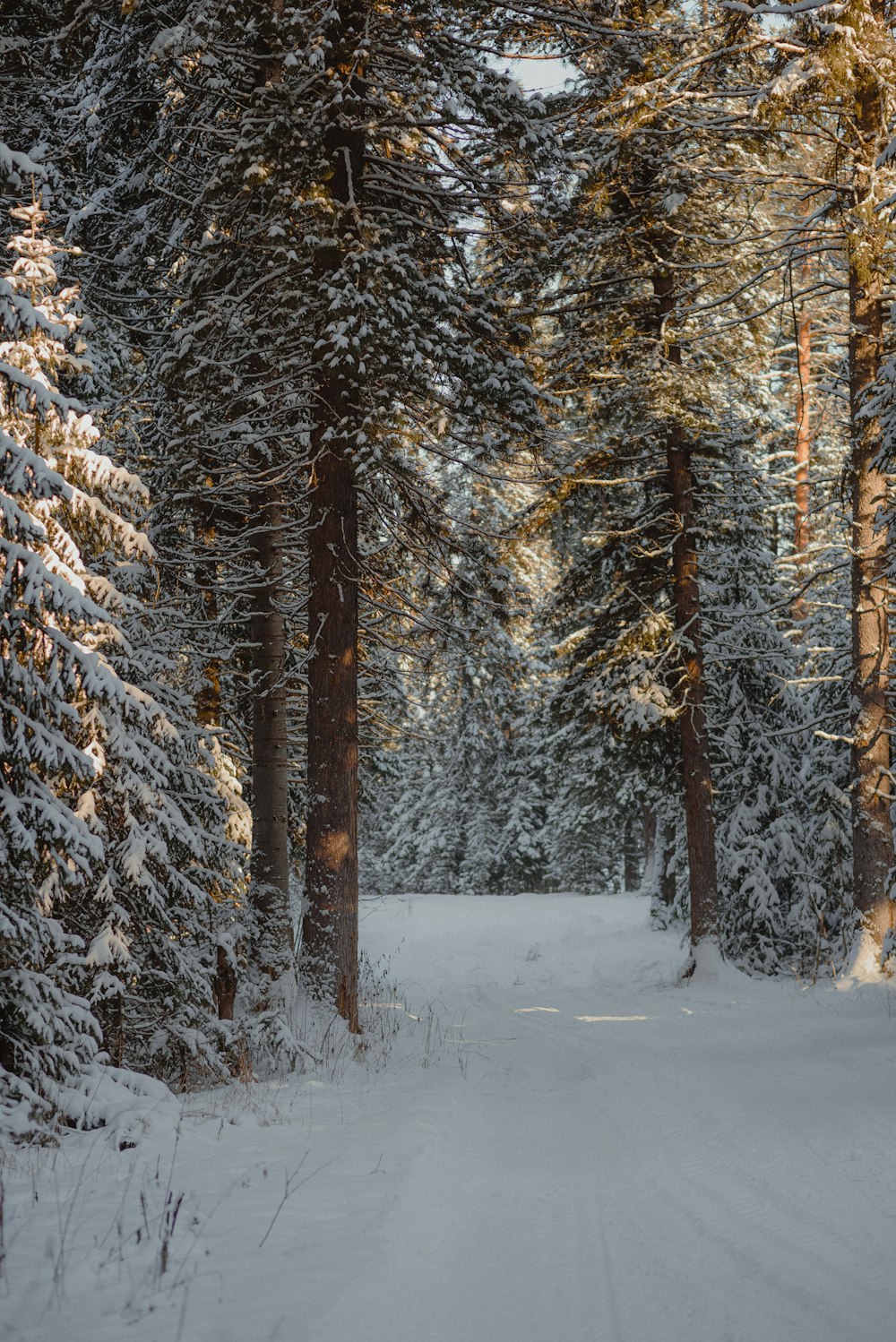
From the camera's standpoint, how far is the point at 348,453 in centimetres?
884

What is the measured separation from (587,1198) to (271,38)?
9.85 meters

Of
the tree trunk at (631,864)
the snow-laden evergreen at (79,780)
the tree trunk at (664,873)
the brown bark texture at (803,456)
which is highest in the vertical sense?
the brown bark texture at (803,456)

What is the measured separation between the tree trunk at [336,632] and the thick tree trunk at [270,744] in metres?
1.02

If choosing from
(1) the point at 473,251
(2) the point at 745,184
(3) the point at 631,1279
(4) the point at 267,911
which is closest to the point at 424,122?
(1) the point at 473,251

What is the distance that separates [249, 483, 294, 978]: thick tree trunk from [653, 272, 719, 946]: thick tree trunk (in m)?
6.64

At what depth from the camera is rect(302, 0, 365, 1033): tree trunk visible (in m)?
8.78

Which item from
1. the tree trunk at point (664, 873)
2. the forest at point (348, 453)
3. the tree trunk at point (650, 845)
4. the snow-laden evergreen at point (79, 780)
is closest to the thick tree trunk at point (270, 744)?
the forest at point (348, 453)

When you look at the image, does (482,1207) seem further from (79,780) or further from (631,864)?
(631,864)

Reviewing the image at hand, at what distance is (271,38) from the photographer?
860 centimetres

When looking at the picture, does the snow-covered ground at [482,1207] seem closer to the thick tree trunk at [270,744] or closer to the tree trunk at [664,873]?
the thick tree trunk at [270,744]

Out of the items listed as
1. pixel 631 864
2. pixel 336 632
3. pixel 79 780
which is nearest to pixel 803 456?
pixel 336 632

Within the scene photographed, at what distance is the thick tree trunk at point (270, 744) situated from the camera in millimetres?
10039

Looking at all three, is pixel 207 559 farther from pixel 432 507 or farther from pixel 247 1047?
pixel 247 1047

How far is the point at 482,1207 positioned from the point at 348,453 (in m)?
6.59
